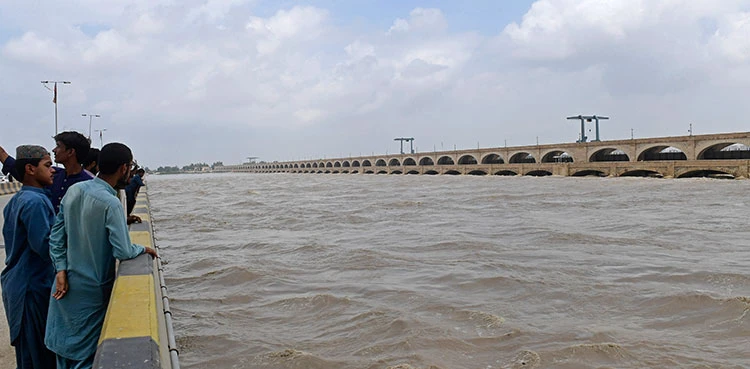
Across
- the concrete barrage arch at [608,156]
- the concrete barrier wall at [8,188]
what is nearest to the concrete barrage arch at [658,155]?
the concrete barrage arch at [608,156]

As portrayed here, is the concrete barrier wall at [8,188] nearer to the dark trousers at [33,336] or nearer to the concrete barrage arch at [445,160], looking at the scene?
the dark trousers at [33,336]

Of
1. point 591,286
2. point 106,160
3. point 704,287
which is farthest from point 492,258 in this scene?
point 106,160

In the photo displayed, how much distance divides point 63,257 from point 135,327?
0.66m

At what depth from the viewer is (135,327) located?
2.39 m

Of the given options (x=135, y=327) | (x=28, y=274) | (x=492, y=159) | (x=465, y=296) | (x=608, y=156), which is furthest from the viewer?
(x=492, y=159)

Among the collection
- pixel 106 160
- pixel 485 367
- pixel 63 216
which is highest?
pixel 106 160

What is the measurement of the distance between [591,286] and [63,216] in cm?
606

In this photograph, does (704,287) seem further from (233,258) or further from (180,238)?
(180,238)

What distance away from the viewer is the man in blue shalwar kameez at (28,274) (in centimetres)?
291

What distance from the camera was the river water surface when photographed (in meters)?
4.51

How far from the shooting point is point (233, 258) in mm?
9242

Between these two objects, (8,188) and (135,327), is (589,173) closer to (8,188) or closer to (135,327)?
(8,188)

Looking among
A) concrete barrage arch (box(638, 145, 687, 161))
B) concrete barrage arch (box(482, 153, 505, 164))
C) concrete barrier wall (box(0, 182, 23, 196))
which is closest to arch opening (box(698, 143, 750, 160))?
concrete barrage arch (box(638, 145, 687, 161))


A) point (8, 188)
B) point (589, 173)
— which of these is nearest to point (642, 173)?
point (589, 173)
